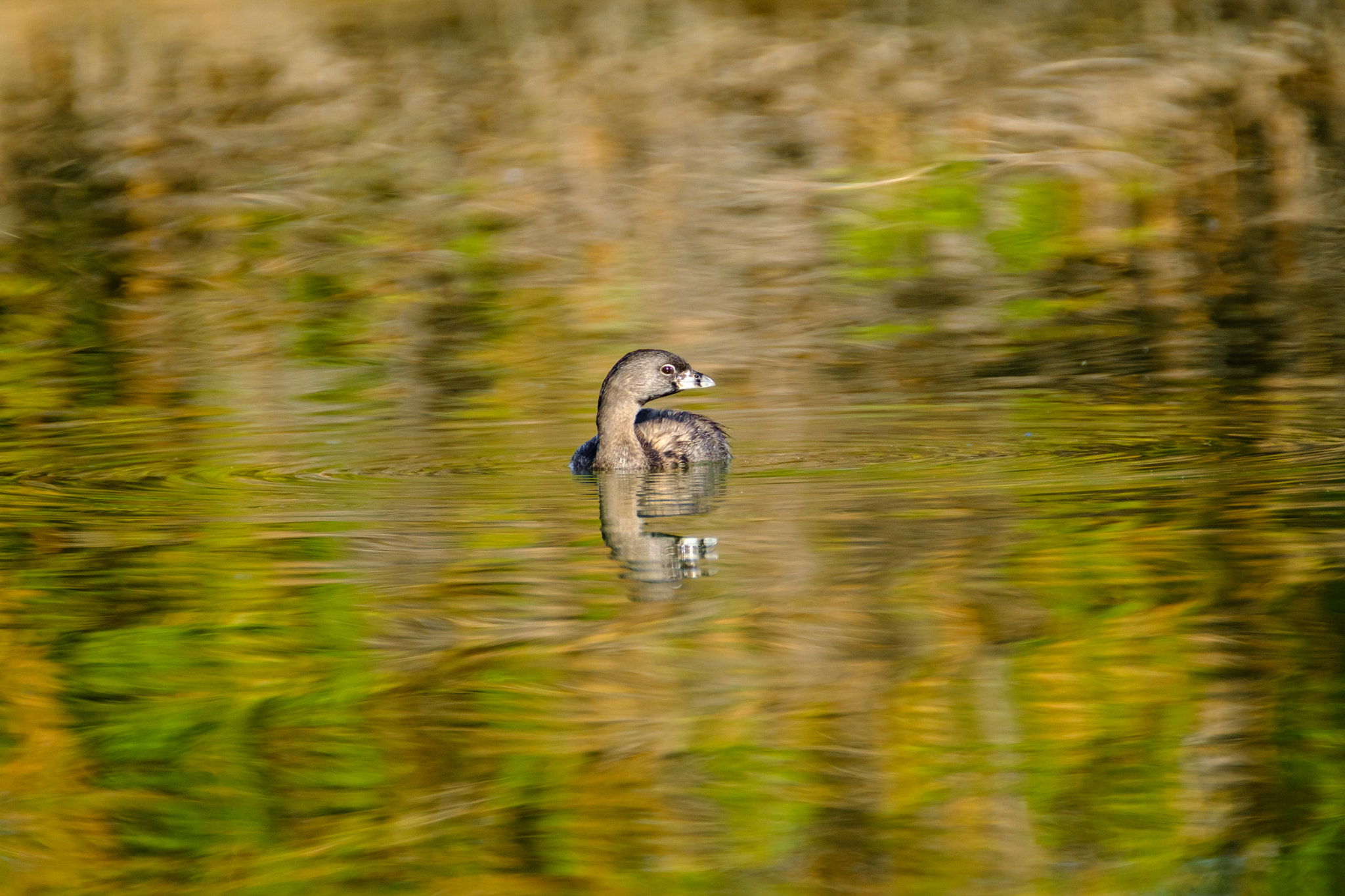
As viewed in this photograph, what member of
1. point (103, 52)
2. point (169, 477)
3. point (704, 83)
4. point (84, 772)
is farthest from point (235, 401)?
point (103, 52)

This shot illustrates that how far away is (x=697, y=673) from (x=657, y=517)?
117 inches

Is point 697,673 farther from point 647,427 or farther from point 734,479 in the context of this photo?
point 647,427

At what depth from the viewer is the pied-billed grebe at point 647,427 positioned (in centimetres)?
1055

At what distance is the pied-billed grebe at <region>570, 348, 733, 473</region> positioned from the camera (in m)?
10.5

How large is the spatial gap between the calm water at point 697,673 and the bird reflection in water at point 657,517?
40 mm

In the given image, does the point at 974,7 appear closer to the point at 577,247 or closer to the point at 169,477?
the point at 577,247

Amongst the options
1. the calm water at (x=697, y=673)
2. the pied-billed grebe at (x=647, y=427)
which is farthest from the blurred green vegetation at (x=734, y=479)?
the pied-billed grebe at (x=647, y=427)

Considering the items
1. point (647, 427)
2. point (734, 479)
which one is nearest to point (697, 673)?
point (734, 479)

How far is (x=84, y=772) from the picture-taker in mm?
5535

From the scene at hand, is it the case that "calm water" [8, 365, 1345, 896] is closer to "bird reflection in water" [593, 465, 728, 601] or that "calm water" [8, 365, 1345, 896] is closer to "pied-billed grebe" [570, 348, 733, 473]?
"bird reflection in water" [593, 465, 728, 601]

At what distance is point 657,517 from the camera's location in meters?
9.12

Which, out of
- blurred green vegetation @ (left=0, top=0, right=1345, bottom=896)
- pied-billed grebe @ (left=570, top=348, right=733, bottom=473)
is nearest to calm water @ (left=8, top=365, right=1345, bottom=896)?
blurred green vegetation @ (left=0, top=0, right=1345, bottom=896)

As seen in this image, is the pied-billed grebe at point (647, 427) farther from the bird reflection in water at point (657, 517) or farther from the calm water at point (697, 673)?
the calm water at point (697, 673)

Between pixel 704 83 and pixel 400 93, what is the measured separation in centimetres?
400
